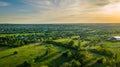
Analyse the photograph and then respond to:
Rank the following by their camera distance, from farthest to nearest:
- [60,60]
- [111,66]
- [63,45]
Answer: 1. [63,45]
2. [60,60]
3. [111,66]

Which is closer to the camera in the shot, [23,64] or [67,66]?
[67,66]

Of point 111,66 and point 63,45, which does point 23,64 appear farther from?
point 63,45

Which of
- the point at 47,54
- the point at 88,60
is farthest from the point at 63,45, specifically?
the point at 88,60

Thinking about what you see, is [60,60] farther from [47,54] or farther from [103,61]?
[103,61]

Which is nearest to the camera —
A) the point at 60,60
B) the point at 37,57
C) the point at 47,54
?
the point at 60,60

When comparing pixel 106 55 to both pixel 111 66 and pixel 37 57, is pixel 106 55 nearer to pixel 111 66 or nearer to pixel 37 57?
pixel 111 66

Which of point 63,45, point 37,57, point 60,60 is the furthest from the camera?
point 63,45

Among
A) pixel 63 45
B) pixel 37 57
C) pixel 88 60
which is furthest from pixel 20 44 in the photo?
pixel 88 60

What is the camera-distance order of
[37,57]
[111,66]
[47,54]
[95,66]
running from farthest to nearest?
[47,54], [37,57], [95,66], [111,66]

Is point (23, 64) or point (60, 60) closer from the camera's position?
point (23, 64)
